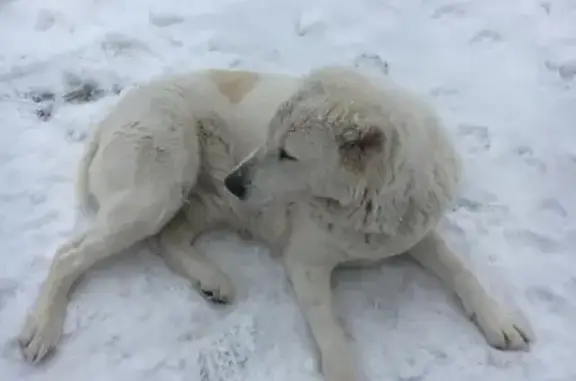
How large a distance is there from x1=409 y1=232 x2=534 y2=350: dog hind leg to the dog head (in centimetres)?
54

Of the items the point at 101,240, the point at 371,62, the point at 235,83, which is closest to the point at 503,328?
the point at 235,83

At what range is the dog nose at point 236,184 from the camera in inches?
101

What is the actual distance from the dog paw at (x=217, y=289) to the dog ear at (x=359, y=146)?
74cm

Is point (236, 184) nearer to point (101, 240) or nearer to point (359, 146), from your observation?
point (359, 146)

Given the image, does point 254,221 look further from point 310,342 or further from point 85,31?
point 85,31

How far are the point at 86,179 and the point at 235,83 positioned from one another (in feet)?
2.33

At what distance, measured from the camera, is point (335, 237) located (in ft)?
8.84

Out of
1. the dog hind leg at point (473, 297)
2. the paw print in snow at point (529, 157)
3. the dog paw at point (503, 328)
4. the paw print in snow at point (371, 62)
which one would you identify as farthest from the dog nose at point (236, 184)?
the paw print in snow at point (371, 62)

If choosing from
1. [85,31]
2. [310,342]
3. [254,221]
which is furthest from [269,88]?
[85,31]

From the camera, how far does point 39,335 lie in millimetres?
2660

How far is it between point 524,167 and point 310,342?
4.37 ft

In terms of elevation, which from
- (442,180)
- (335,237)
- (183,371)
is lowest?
(183,371)

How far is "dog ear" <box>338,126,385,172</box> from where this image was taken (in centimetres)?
231

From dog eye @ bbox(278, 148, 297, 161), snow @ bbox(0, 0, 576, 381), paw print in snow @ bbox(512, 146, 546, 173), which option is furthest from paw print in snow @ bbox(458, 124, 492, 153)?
dog eye @ bbox(278, 148, 297, 161)
